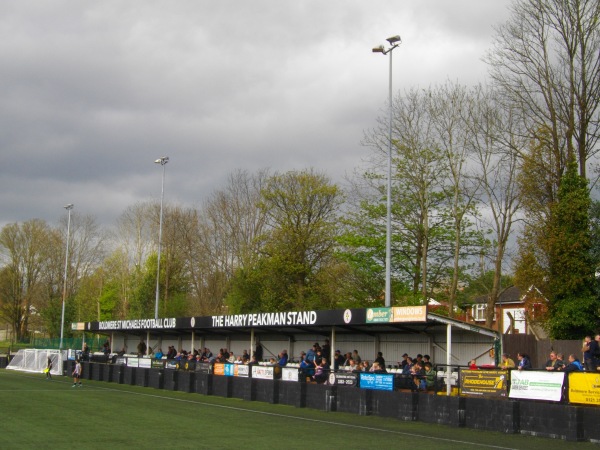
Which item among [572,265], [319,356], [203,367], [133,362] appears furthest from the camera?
[133,362]

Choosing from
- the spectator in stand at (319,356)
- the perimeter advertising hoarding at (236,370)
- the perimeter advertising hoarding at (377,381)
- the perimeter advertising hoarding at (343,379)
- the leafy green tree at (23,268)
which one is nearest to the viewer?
the perimeter advertising hoarding at (377,381)

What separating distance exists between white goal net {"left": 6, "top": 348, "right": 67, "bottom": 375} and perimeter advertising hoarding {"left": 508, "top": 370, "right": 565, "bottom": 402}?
1317 inches

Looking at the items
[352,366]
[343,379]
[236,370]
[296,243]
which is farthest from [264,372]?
[296,243]

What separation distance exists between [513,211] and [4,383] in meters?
27.5

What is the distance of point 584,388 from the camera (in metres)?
16.2

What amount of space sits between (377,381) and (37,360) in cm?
3490

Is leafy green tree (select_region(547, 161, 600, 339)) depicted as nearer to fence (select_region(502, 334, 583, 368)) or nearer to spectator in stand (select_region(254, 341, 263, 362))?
fence (select_region(502, 334, 583, 368))

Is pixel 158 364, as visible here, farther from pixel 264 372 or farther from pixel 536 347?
pixel 536 347

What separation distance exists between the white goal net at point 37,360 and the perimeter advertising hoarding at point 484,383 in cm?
3177

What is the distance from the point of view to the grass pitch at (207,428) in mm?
14945

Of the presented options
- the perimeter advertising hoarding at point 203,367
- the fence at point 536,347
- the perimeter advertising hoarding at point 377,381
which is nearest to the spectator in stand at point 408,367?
the perimeter advertising hoarding at point 377,381

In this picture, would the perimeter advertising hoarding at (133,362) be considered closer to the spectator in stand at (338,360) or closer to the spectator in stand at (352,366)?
the spectator in stand at (338,360)

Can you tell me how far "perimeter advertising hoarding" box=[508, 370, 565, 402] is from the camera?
16.8 metres

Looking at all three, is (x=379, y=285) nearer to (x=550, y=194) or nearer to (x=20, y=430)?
(x=550, y=194)
